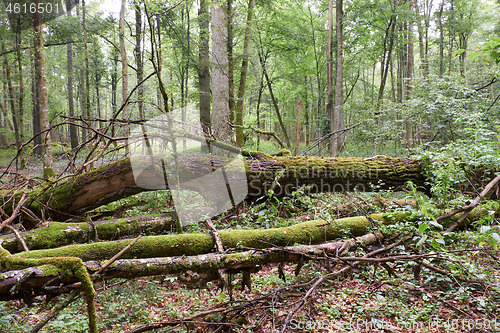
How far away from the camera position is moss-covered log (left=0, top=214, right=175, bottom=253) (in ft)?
12.2

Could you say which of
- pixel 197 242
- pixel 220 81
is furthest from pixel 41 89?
pixel 197 242

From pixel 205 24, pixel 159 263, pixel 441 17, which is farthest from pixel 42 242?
pixel 441 17

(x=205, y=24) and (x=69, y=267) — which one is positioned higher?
(x=205, y=24)

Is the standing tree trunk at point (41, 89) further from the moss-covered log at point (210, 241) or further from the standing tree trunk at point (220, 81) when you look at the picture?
the moss-covered log at point (210, 241)

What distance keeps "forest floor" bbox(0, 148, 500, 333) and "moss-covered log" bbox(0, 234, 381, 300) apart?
0.32m

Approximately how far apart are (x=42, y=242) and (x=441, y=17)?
66.7ft

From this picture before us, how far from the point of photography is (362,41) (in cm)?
1257

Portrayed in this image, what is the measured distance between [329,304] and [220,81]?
7374 mm

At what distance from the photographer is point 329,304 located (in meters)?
3.08

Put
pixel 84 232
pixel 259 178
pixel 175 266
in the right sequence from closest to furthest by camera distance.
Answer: pixel 175 266 → pixel 84 232 → pixel 259 178

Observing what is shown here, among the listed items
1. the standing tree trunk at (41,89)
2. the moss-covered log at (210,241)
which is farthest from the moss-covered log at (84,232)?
the standing tree trunk at (41,89)

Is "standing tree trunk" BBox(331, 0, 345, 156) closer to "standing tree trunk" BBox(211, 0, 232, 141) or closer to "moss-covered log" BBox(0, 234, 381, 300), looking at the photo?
"standing tree trunk" BBox(211, 0, 232, 141)

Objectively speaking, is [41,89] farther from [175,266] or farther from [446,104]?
[446,104]

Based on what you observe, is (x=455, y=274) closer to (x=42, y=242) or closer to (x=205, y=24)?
(x=42, y=242)
